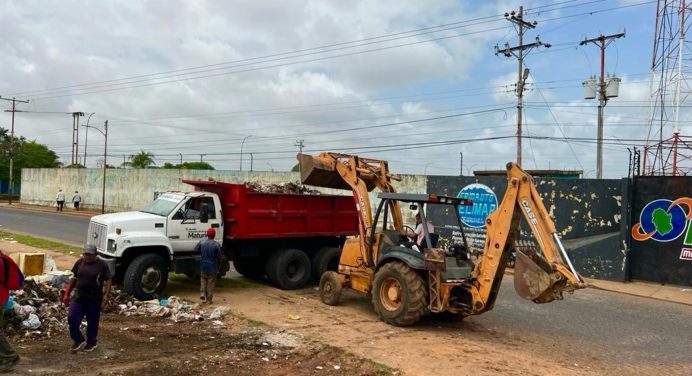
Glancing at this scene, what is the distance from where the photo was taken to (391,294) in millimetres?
9016

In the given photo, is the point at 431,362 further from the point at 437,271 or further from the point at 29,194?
the point at 29,194

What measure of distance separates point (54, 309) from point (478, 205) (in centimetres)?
1275

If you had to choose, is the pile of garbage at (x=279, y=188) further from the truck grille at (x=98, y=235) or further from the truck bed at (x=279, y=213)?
the truck grille at (x=98, y=235)

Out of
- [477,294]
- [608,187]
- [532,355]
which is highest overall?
[608,187]

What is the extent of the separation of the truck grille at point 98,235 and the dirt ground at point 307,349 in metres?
1.95

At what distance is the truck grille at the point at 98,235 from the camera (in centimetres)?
1009

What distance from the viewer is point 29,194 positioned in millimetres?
47938

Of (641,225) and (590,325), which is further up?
(641,225)

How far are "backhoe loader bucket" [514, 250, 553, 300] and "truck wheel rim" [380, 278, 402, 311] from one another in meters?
1.94

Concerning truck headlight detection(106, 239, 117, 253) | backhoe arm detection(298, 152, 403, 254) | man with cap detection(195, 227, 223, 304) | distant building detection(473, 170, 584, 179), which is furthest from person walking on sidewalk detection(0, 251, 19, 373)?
distant building detection(473, 170, 584, 179)

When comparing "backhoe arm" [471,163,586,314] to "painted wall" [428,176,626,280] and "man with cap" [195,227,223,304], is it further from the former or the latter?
"painted wall" [428,176,626,280]

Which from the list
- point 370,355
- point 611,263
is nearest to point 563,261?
point 370,355

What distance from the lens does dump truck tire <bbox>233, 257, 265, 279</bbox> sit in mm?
12734

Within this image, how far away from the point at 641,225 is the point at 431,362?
10.1 m
